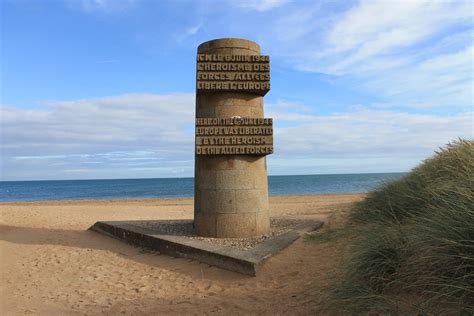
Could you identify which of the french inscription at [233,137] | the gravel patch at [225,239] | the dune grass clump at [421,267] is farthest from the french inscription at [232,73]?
the dune grass clump at [421,267]

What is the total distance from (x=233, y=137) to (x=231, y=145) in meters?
0.19

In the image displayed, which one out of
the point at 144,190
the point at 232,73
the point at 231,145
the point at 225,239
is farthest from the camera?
the point at 144,190

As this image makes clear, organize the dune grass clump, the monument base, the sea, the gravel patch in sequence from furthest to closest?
the sea, the gravel patch, the monument base, the dune grass clump

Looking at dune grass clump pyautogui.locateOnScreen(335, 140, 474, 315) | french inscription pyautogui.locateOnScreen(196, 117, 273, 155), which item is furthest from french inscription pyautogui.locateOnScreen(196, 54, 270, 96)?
dune grass clump pyautogui.locateOnScreen(335, 140, 474, 315)

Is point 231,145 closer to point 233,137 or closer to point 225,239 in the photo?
point 233,137

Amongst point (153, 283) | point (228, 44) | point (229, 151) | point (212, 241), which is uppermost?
point (228, 44)

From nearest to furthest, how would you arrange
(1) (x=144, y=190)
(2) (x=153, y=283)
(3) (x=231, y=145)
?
(2) (x=153, y=283)
(3) (x=231, y=145)
(1) (x=144, y=190)

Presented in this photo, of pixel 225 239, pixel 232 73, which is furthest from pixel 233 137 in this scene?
pixel 225 239

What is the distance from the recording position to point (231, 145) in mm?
8414

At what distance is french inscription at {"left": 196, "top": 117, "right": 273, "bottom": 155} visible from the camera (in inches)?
331

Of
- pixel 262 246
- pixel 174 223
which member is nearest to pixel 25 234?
pixel 174 223

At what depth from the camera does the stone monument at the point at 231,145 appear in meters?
8.45

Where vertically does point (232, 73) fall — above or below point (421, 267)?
Answer: above

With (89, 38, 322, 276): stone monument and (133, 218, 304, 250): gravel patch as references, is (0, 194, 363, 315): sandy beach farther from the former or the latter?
(89, 38, 322, 276): stone monument
